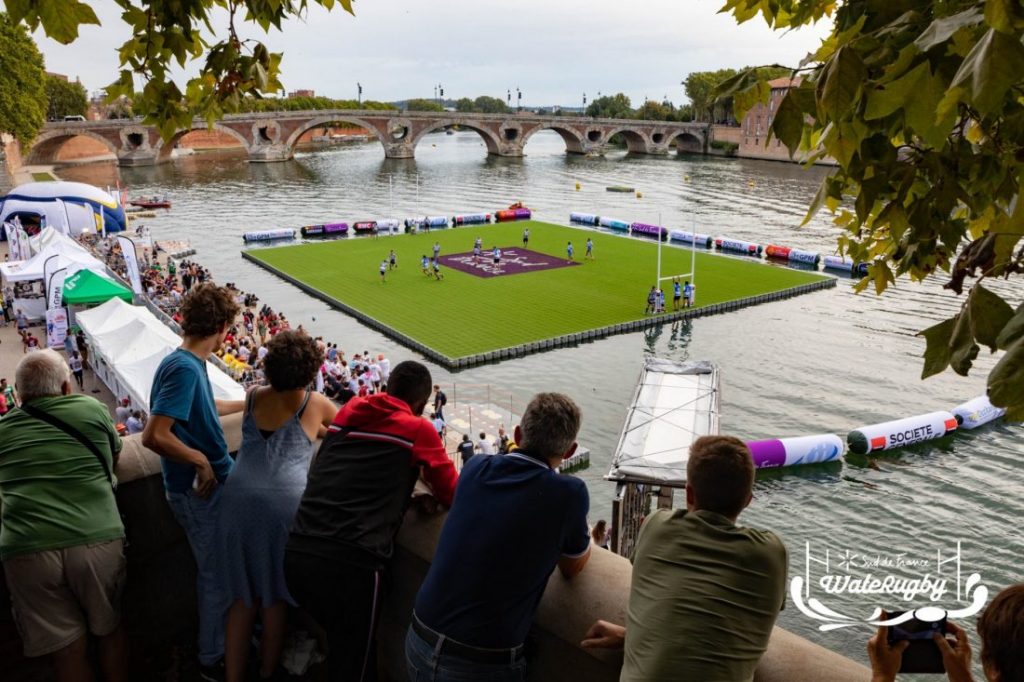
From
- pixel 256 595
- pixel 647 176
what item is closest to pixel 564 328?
pixel 256 595

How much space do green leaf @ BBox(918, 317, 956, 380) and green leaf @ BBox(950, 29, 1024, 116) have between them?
3.25 feet

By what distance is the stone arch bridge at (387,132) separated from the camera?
7819 cm

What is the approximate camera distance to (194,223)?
5134 centimetres

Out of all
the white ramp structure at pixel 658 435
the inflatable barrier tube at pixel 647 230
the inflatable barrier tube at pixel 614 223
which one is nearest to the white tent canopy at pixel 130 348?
the white ramp structure at pixel 658 435

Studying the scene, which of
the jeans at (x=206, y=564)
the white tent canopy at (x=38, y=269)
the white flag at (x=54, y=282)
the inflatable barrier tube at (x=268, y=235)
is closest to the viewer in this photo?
the jeans at (x=206, y=564)

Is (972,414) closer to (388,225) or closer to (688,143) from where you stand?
(388,225)

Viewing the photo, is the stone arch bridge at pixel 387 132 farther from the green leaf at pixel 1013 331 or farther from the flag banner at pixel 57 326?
the green leaf at pixel 1013 331

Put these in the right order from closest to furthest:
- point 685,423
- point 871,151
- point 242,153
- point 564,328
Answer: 1. point 871,151
2. point 685,423
3. point 564,328
4. point 242,153

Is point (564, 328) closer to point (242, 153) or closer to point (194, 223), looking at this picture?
point (194, 223)

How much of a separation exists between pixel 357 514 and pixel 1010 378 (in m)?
2.25

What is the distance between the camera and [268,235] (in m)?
46.4

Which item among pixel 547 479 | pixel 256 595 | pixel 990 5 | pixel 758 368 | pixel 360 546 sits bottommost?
pixel 758 368

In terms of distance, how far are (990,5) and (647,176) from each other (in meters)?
83.8

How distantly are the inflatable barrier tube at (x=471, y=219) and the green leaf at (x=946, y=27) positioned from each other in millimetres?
52203
